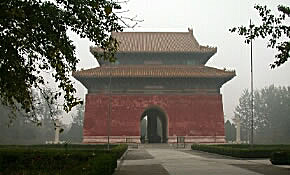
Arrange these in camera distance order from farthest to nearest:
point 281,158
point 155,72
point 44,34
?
1. point 155,72
2. point 281,158
3. point 44,34

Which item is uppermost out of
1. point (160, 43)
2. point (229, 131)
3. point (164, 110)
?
point (160, 43)

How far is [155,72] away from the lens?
1283 inches

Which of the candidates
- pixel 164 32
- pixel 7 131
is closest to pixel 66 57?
pixel 164 32

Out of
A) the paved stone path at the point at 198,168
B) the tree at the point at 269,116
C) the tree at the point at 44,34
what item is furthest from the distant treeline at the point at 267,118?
the tree at the point at 44,34

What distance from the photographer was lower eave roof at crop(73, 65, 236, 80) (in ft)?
104

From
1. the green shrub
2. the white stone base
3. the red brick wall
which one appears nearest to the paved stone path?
→ the green shrub

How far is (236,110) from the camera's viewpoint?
83.1 meters

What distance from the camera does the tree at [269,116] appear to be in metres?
59.5

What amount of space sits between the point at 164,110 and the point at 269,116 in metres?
45.1

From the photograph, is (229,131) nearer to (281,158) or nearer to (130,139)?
(130,139)

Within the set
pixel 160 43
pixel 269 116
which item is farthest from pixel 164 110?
pixel 269 116

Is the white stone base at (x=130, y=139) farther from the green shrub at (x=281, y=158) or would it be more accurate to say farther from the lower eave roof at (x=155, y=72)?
the green shrub at (x=281, y=158)

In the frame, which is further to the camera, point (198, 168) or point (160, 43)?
point (160, 43)

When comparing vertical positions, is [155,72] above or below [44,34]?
above
